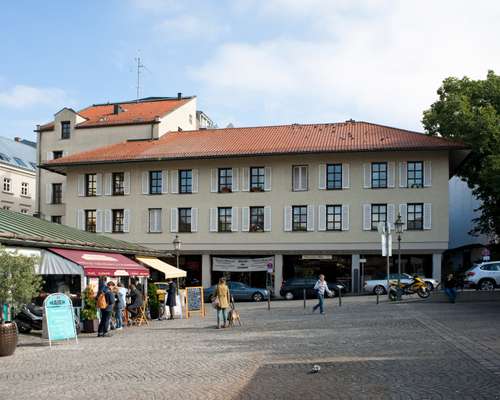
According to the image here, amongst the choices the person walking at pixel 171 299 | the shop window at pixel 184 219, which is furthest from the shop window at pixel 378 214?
the person walking at pixel 171 299

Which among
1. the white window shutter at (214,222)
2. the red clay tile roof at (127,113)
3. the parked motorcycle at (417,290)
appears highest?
the red clay tile roof at (127,113)

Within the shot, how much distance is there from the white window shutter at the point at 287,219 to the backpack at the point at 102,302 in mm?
Answer: 28296

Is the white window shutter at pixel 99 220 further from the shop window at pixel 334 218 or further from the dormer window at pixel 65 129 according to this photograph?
the shop window at pixel 334 218

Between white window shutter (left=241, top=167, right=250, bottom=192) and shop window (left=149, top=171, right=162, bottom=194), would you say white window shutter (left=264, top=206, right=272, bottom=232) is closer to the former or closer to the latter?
white window shutter (left=241, top=167, right=250, bottom=192)

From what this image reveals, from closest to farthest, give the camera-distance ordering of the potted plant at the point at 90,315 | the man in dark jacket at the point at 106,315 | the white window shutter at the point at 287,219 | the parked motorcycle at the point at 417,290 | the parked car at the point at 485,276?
1. the man in dark jacket at the point at 106,315
2. the potted plant at the point at 90,315
3. the parked motorcycle at the point at 417,290
4. the parked car at the point at 485,276
5. the white window shutter at the point at 287,219

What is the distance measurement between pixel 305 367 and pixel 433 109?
37341mm

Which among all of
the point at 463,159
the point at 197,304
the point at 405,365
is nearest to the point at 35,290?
the point at 405,365

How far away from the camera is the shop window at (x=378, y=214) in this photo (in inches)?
1866

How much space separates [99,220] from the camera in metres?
51.7

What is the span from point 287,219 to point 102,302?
94.5 feet

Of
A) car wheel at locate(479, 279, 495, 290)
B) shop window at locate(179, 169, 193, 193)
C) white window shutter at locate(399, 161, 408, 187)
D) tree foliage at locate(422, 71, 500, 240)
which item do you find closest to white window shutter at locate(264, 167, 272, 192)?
shop window at locate(179, 169, 193, 193)

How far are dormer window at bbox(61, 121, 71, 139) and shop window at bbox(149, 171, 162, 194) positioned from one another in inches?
461

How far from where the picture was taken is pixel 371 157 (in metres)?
Answer: 48.0

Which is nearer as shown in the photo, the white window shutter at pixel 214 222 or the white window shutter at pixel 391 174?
the white window shutter at pixel 391 174
